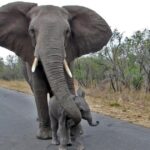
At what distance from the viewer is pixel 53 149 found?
21.2 feet

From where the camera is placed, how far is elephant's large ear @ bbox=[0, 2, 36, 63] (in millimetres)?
7391

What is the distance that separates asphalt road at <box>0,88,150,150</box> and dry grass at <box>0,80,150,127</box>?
1.99 feet

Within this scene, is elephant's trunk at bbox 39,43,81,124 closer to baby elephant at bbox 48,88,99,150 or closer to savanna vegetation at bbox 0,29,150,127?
baby elephant at bbox 48,88,99,150

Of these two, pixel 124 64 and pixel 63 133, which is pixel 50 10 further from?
pixel 124 64

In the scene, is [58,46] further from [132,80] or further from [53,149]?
[132,80]

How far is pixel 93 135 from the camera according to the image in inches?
Answer: 295

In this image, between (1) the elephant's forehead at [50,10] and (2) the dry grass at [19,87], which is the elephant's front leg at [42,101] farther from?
(2) the dry grass at [19,87]

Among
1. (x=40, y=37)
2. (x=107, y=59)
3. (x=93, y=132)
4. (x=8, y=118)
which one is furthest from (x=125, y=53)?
(x=40, y=37)

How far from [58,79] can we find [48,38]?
64cm

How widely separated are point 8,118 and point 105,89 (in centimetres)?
A: 771

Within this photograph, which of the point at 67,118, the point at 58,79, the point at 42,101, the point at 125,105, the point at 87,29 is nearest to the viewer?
the point at 58,79

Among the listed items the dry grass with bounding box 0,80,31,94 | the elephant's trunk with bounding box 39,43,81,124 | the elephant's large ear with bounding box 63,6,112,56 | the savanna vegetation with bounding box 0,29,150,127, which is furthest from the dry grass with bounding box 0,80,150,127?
the dry grass with bounding box 0,80,31,94

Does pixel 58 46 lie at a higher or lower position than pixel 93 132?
higher

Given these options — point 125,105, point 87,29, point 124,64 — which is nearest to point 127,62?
point 124,64
